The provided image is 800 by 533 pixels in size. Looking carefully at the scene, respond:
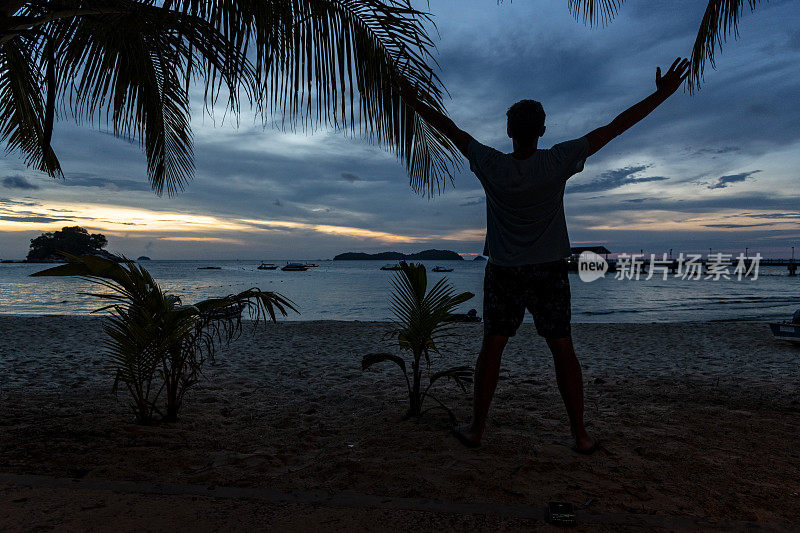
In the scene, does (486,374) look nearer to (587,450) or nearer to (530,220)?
(587,450)

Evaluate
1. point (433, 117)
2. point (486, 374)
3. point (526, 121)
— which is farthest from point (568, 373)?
point (433, 117)

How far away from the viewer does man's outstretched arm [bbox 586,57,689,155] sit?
2.43m

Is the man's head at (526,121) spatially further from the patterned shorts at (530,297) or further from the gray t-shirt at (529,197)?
the patterned shorts at (530,297)

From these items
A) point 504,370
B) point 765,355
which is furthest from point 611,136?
point 765,355

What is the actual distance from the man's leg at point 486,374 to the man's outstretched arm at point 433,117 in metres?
1.22

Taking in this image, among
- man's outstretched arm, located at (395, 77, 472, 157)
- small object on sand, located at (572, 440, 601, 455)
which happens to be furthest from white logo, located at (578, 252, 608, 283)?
man's outstretched arm, located at (395, 77, 472, 157)

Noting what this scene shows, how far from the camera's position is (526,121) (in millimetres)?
2580

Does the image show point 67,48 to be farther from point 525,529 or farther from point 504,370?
point 504,370

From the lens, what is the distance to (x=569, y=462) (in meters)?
2.65

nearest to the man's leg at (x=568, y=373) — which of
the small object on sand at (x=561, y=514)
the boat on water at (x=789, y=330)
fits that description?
the small object on sand at (x=561, y=514)

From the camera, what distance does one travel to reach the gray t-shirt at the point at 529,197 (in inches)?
97.8

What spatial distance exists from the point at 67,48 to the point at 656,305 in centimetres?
3125

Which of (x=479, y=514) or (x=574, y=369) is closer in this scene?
(x=479, y=514)

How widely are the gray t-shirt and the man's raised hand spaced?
0.52 meters
